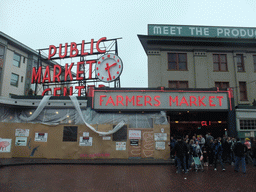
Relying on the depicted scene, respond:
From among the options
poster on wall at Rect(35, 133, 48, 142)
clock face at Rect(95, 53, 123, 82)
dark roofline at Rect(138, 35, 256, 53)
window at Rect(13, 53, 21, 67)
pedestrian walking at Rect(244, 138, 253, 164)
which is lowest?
pedestrian walking at Rect(244, 138, 253, 164)

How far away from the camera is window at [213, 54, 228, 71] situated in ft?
78.3

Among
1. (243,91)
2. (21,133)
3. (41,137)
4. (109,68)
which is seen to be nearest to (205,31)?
(243,91)

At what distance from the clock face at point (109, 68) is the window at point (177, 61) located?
5.58 m

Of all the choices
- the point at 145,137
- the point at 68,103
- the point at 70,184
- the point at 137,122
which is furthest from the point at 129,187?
the point at 68,103

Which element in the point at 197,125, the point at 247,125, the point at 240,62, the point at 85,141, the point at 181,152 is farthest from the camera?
the point at 197,125

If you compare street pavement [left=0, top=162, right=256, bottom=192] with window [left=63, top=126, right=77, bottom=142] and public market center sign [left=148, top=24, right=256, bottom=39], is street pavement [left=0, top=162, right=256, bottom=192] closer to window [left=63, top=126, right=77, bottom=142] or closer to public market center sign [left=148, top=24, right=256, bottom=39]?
window [left=63, top=126, right=77, bottom=142]

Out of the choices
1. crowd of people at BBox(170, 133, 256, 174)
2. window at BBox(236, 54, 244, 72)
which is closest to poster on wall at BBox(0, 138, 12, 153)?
crowd of people at BBox(170, 133, 256, 174)

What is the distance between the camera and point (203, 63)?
925 inches

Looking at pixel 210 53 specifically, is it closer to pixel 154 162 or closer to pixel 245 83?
pixel 245 83

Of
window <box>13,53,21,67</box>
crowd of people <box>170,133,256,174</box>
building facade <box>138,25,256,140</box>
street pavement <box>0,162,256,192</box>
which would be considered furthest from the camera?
window <box>13,53,21,67</box>

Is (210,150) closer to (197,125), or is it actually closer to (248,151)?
(248,151)

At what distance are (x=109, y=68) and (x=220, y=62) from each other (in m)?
12.4

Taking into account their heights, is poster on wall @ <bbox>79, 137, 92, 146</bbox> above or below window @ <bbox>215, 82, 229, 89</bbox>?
below

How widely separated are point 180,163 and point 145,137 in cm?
566
